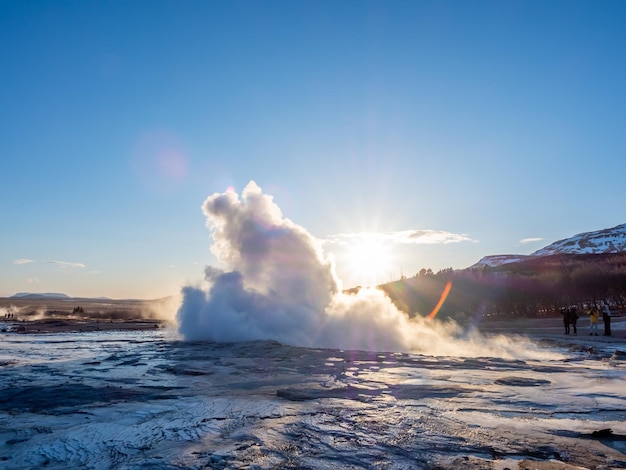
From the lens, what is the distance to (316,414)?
26.9ft

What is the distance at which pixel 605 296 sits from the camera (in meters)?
66.1

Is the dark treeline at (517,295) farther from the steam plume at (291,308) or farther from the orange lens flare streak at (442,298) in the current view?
the steam plume at (291,308)

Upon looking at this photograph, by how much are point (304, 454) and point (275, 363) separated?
9983 millimetres

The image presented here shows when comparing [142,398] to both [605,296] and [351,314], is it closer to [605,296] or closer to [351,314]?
[351,314]

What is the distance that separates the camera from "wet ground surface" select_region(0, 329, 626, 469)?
5906mm

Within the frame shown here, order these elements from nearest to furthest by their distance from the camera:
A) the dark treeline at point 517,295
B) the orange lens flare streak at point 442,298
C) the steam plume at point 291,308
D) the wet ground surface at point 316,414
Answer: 1. the wet ground surface at point 316,414
2. the steam plume at point 291,308
3. the orange lens flare streak at point 442,298
4. the dark treeline at point 517,295

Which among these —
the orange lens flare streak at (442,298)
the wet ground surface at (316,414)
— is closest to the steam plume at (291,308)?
the wet ground surface at (316,414)

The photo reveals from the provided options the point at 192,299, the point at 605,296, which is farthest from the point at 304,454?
the point at 605,296

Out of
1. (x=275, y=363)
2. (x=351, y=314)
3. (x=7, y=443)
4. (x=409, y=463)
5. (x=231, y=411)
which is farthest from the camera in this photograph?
(x=351, y=314)

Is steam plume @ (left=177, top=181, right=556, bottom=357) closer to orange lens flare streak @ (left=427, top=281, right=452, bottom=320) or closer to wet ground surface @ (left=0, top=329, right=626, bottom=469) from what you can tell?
wet ground surface @ (left=0, top=329, right=626, bottom=469)

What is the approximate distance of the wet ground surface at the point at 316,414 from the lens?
19.4ft

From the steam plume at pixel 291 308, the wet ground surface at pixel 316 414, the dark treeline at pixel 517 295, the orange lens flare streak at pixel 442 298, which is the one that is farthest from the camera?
the dark treeline at pixel 517 295

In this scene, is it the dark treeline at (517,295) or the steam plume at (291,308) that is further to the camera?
the dark treeline at (517,295)

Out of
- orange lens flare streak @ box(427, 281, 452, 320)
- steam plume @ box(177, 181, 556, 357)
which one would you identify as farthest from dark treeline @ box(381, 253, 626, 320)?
steam plume @ box(177, 181, 556, 357)
